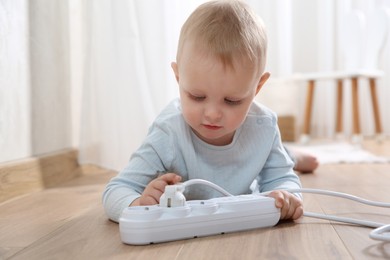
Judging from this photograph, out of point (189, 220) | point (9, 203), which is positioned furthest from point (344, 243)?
point (9, 203)

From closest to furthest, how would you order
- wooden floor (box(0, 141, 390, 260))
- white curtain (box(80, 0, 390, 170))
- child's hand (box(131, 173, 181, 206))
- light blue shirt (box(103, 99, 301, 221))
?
1. wooden floor (box(0, 141, 390, 260))
2. child's hand (box(131, 173, 181, 206))
3. light blue shirt (box(103, 99, 301, 221))
4. white curtain (box(80, 0, 390, 170))

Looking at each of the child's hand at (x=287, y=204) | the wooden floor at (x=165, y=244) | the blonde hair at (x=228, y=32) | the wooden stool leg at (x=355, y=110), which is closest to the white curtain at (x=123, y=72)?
the wooden floor at (x=165, y=244)

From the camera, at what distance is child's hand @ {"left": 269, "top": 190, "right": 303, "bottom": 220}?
804 millimetres

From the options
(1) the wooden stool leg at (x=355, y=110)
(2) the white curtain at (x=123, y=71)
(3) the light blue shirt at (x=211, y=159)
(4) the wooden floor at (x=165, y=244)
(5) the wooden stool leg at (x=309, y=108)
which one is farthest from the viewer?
(5) the wooden stool leg at (x=309, y=108)

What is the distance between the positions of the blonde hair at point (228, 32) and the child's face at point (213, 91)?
0.02 metres

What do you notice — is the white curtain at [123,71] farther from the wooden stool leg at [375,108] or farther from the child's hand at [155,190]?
the wooden stool leg at [375,108]

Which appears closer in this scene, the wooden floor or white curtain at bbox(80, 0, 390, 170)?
the wooden floor

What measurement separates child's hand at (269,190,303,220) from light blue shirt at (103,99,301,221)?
9cm

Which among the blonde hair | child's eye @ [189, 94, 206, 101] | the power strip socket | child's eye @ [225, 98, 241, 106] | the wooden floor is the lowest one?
the wooden floor

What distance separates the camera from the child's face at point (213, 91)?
812 mm

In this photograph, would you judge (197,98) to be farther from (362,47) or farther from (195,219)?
(362,47)

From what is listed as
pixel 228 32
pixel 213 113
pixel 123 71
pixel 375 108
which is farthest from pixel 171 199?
pixel 375 108

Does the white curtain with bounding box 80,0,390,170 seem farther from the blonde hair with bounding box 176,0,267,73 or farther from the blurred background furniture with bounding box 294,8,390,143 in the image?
the blurred background furniture with bounding box 294,8,390,143

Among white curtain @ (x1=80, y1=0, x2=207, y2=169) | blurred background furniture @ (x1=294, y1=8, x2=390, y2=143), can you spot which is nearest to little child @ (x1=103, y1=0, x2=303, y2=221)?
white curtain @ (x1=80, y1=0, x2=207, y2=169)
